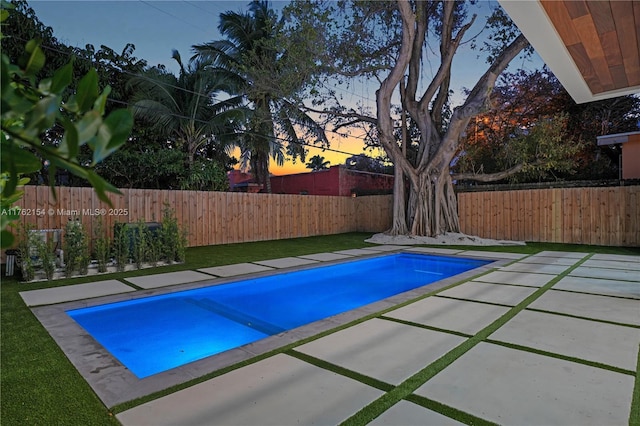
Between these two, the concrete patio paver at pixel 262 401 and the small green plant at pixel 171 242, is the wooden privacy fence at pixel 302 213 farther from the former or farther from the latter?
the concrete patio paver at pixel 262 401

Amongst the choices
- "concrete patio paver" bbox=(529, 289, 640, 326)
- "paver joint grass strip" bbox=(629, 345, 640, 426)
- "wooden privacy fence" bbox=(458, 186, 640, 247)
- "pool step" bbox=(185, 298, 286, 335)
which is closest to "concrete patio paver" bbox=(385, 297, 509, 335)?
"concrete patio paver" bbox=(529, 289, 640, 326)

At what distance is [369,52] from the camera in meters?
9.97

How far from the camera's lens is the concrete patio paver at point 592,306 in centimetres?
308

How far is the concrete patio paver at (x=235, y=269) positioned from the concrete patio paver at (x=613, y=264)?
5.27 meters

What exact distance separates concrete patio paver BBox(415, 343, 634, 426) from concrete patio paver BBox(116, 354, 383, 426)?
434 mm

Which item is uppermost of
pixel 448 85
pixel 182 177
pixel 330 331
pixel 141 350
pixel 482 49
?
pixel 482 49

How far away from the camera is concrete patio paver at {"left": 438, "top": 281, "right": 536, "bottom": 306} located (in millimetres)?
3656

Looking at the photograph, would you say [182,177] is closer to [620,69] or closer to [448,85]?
[448,85]

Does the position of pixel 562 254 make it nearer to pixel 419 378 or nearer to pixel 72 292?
pixel 419 378

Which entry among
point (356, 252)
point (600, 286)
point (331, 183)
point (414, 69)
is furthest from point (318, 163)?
point (600, 286)

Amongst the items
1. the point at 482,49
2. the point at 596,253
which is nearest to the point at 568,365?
the point at 596,253

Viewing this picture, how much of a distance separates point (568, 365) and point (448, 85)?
412 inches

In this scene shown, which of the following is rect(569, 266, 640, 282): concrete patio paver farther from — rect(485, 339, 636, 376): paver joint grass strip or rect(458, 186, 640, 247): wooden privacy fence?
rect(458, 186, 640, 247): wooden privacy fence

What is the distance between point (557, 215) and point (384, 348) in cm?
887
